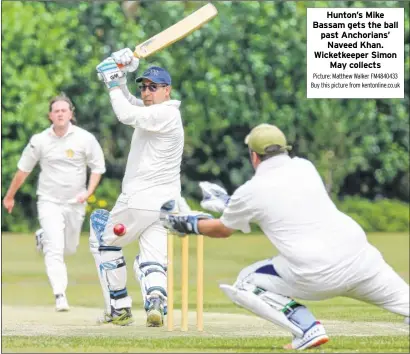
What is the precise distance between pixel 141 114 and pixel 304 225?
184 centimetres

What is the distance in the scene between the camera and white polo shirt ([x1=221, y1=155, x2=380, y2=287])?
6574 millimetres

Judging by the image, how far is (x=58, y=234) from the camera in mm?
9930

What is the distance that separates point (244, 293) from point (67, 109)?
3.55 meters

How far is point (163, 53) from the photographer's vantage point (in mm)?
20047

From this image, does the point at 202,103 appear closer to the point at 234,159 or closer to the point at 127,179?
the point at 234,159

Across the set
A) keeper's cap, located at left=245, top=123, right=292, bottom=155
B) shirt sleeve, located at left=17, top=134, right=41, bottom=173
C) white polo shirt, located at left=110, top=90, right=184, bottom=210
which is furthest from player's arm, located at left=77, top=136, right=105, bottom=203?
keeper's cap, located at left=245, top=123, right=292, bottom=155

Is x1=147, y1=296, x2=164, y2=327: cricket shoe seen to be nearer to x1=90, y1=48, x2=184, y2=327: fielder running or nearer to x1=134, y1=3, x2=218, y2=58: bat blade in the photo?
x1=90, y1=48, x2=184, y2=327: fielder running

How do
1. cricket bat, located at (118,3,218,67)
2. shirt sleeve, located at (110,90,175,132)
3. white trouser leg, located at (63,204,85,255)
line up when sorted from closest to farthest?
shirt sleeve, located at (110,90,175,132), cricket bat, located at (118,3,218,67), white trouser leg, located at (63,204,85,255)

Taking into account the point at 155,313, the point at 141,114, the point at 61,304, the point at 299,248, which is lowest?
the point at 61,304

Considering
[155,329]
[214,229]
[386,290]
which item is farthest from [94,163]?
[386,290]

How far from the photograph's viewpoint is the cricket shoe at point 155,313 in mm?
8234

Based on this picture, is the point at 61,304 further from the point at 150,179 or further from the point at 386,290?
the point at 386,290

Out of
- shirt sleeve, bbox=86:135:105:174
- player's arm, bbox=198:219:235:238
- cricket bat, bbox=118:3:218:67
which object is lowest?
player's arm, bbox=198:219:235:238

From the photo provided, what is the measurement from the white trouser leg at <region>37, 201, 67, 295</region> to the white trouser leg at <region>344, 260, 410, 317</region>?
3550 mm
